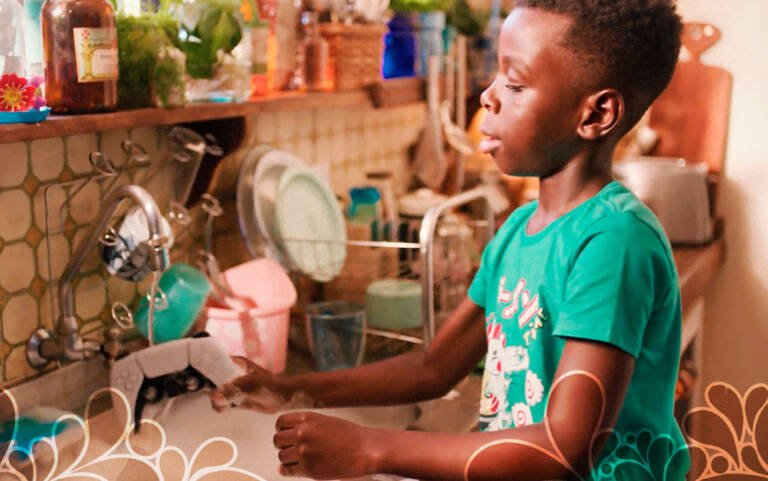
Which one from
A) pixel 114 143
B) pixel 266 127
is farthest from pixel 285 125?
pixel 114 143

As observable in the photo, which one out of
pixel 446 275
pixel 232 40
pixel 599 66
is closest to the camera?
pixel 599 66

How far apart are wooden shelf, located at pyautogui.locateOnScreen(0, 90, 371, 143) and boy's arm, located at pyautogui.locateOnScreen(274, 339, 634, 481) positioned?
18.1 inches

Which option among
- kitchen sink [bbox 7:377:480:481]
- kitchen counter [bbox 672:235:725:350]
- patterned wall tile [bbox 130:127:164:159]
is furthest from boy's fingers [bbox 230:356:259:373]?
kitchen counter [bbox 672:235:725:350]

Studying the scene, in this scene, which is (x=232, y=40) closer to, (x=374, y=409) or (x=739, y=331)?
(x=374, y=409)

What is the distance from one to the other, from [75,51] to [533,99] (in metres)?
→ 0.56

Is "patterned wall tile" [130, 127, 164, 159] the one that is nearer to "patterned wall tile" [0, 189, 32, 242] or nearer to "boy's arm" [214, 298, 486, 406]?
"patterned wall tile" [0, 189, 32, 242]

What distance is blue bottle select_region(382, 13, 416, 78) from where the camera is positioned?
187 centimetres

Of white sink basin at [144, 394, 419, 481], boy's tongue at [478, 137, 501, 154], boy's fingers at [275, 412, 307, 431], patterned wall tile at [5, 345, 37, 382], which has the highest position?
boy's tongue at [478, 137, 501, 154]

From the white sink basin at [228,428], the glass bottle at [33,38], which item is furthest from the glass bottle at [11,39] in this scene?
the white sink basin at [228,428]

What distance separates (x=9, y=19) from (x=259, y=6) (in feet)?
1.51

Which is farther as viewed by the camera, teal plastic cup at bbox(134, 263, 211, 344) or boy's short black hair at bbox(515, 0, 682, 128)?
teal plastic cup at bbox(134, 263, 211, 344)

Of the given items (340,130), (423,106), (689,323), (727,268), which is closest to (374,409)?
(340,130)

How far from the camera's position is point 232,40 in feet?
4.08

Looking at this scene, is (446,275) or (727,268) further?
(727,268)
